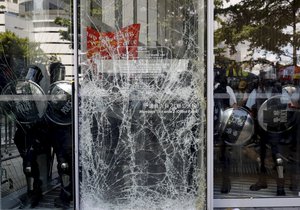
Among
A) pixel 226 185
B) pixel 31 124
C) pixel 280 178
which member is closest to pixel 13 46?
pixel 31 124

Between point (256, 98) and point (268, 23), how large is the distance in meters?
0.99

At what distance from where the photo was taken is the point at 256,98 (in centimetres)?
467

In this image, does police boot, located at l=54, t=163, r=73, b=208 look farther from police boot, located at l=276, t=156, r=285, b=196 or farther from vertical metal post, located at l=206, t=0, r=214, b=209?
police boot, located at l=276, t=156, r=285, b=196

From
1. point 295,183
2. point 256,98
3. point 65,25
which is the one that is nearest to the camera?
point 65,25

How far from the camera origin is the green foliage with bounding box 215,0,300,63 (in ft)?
15.7

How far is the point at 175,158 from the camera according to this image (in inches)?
147

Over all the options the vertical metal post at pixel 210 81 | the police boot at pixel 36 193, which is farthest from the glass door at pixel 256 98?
the police boot at pixel 36 193

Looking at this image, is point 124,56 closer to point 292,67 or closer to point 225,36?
point 225,36

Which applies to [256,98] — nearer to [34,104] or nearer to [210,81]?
[210,81]

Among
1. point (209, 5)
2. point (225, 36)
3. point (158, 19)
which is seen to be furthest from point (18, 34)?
point (225, 36)

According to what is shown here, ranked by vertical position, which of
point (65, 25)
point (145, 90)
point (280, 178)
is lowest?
point (280, 178)

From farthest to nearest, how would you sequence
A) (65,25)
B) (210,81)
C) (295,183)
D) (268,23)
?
(268,23) → (295,183) → (65,25) → (210,81)

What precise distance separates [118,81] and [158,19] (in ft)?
2.30

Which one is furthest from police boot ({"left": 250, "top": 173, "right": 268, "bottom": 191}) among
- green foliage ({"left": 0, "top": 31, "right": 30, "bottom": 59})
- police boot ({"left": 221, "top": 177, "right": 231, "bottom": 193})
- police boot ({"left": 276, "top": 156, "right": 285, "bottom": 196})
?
green foliage ({"left": 0, "top": 31, "right": 30, "bottom": 59})
